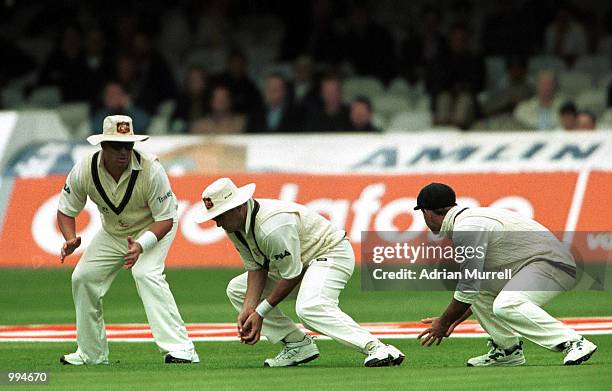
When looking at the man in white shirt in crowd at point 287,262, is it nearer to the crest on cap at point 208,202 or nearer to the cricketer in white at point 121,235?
the crest on cap at point 208,202

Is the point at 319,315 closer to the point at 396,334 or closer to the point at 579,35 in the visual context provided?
the point at 396,334

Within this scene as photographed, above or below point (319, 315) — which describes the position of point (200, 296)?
below

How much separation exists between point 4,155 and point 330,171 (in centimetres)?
478

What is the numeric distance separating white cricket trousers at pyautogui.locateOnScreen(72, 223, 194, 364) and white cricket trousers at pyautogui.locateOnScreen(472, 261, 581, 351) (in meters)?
2.38

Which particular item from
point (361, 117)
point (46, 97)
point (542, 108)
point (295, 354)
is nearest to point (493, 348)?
point (295, 354)

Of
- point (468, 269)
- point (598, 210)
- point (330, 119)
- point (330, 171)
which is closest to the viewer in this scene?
point (468, 269)

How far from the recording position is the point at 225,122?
24297 mm

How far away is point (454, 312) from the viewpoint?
35.9 ft

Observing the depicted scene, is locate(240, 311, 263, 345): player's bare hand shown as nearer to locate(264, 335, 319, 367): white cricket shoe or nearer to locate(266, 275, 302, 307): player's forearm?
locate(266, 275, 302, 307): player's forearm

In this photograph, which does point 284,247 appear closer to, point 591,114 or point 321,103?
point 591,114

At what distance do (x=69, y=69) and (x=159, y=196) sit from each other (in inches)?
590

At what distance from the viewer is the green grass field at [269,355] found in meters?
10.1

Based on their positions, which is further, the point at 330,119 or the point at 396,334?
the point at 330,119

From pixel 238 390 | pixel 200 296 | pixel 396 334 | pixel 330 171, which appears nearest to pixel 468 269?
pixel 238 390
